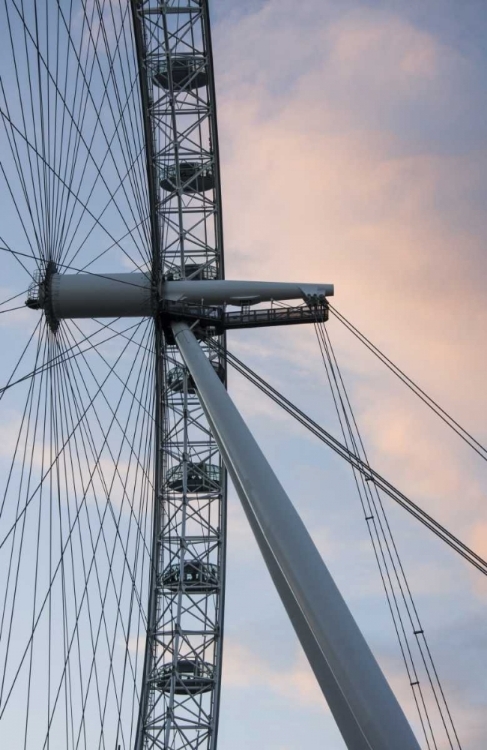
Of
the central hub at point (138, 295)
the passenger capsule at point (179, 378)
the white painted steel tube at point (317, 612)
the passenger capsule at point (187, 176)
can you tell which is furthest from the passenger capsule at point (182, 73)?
the white painted steel tube at point (317, 612)

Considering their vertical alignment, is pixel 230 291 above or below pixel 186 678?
above

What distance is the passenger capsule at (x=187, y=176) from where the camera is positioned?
87.0ft

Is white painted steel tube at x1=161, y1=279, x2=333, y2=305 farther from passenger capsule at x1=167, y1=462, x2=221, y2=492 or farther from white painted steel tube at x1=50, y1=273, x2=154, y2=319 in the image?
passenger capsule at x1=167, y1=462, x2=221, y2=492

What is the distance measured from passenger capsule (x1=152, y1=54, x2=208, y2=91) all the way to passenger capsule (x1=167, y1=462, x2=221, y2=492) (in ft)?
30.6

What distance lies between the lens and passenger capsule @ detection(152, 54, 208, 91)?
2577 centimetres

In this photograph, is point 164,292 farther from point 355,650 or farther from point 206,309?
point 355,650

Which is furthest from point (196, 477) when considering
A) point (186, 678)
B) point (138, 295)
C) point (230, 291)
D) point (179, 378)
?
point (138, 295)

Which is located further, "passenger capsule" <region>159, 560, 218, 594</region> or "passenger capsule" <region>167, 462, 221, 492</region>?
"passenger capsule" <region>167, 462, 221, 492</region>

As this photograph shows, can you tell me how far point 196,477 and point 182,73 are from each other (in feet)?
32.9

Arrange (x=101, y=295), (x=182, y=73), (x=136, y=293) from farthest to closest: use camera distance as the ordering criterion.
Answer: (x=182, y=73)
(x=136, y=293)
(x=101, y=295)

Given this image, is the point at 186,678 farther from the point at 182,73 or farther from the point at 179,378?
the point at 182,73

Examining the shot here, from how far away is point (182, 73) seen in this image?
2602 centimetres

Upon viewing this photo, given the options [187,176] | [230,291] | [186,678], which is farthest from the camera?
[186,678]

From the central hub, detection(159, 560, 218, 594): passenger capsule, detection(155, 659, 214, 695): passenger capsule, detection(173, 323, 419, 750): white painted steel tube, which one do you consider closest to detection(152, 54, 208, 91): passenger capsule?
the central hub
